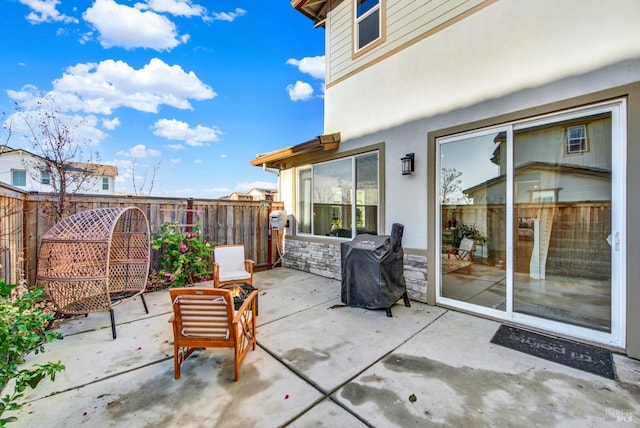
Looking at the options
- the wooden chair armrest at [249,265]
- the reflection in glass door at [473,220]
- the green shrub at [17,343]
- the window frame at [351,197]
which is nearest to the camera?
the green shrub at [17,343]

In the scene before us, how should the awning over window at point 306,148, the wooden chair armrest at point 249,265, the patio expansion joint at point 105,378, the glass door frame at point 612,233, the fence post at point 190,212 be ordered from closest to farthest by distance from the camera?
1. the patio expansion joint at point 105,378
2. the glass door frame at point 612,233
3. the wooden chair armrest at point 249,265
4. the awning over window at point 306,148
5. the fence post at point 190,212

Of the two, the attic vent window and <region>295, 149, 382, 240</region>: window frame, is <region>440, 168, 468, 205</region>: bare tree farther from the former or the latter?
the attic vent window

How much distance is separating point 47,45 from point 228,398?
9361 mm

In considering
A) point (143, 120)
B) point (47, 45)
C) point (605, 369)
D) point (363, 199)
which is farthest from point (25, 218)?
point (143, 120)

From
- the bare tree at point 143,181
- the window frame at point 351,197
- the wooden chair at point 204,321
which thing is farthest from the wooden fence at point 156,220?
the bare tree at point 143,181

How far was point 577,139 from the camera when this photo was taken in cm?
323

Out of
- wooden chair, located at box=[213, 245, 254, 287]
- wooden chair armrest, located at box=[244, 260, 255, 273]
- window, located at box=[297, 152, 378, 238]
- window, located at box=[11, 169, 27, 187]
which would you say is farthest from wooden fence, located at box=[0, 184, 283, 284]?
window, located at box=[11, 169, 27, 187]

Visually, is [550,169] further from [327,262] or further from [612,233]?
[327,262]

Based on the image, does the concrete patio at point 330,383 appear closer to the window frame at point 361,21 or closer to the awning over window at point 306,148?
the awning over window at point 306,148

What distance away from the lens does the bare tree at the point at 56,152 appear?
14.7ft

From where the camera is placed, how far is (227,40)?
342 inches

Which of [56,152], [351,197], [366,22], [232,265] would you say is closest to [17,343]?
[232,265]

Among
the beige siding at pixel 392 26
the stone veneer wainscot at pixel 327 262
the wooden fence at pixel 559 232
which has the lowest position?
the stone veneer wainscot at pixel 327 262

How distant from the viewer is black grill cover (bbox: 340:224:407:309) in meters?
3.88
